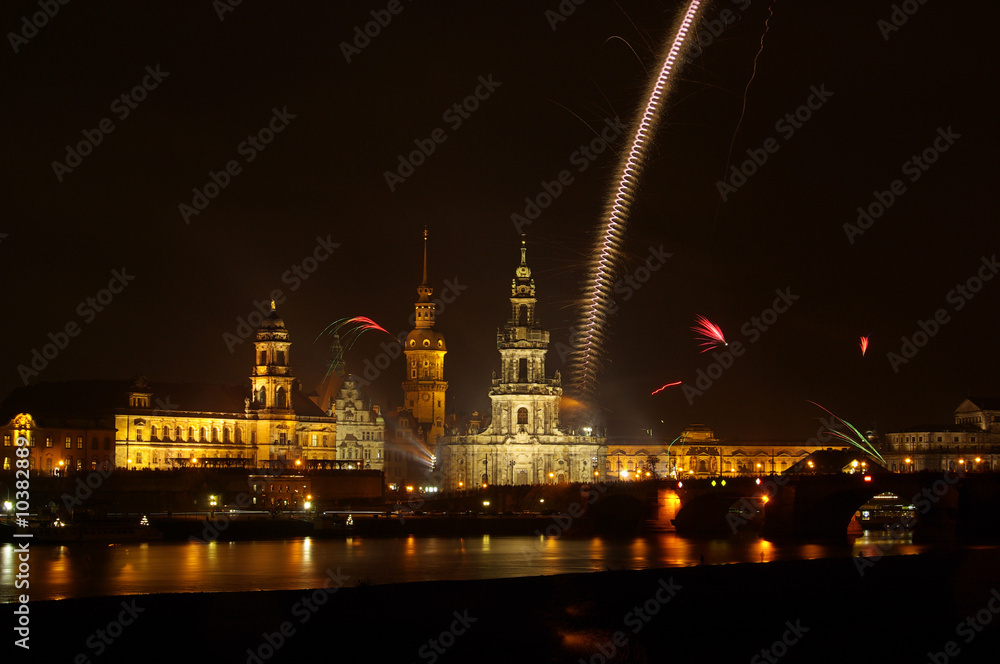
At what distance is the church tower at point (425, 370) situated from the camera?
166 m

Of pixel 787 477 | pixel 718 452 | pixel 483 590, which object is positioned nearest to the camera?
pixel 483 590

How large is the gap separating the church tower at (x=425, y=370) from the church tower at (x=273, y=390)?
86.4 feet

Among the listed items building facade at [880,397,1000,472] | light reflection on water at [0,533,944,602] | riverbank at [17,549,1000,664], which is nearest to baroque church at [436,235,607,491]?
building facade at [880,397,1000,472]

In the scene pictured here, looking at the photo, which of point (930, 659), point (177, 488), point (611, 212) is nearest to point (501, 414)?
point (177, 488)

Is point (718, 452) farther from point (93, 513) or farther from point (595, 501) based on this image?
point (93, 513)

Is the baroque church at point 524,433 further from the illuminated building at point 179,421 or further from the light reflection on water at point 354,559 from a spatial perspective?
the light reflection on water at point 354,559

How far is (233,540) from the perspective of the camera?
95.0 metres

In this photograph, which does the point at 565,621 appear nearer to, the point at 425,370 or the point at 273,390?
the point at 273,390

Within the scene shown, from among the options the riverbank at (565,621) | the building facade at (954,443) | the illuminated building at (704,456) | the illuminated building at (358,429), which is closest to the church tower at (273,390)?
the illuminated building at (358,429)

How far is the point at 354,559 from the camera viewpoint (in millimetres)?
77062

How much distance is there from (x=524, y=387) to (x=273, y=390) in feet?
84.9

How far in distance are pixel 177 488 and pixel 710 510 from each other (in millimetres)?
45098

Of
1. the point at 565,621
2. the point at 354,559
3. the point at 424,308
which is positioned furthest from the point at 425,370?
the point at 565,621

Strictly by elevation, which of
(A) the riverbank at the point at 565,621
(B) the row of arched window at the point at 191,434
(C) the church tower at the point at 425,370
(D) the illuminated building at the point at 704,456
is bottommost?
(A) the riverbank at the point at 565,621
